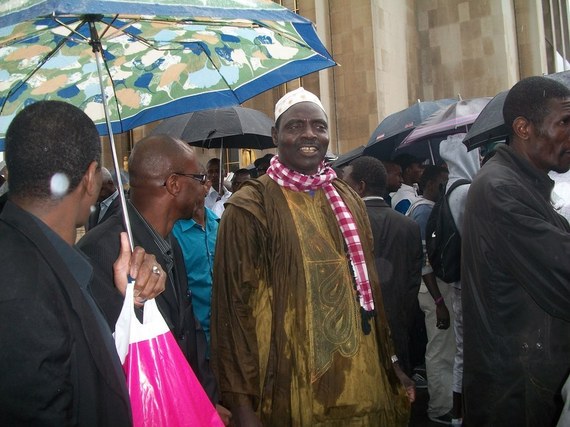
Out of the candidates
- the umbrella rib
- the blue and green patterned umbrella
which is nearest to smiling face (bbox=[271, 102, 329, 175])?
the blue and green patterned umbrella

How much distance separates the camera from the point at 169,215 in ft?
8.68

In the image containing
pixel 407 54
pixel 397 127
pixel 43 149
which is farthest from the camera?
pixel 407 54

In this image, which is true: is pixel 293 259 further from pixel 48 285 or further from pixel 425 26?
pixel 425 26

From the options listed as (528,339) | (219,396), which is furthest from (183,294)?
(528,339)

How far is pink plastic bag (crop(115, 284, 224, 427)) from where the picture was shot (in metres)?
1.71

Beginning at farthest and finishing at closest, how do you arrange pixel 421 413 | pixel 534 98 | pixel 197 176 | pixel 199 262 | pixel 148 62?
1. pixel 421 413
2. pixel 199 262
3. pixel 148 62
4. pixel 197 176
5. pixel 534 98

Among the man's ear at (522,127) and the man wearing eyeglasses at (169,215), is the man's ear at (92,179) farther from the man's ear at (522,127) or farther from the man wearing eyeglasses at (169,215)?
the man's ear at (522,127)

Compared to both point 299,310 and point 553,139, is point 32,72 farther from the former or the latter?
point 553,139

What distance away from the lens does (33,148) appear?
162 centimetres

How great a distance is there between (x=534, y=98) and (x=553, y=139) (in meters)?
0.21

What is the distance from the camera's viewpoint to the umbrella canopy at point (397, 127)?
7.18 m

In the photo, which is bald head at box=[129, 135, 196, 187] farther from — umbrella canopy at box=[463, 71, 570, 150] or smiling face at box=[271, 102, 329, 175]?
umbrella canopy at box=[463, 71, 570, 150]

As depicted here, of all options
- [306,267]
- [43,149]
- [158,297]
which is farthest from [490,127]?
[43,149]

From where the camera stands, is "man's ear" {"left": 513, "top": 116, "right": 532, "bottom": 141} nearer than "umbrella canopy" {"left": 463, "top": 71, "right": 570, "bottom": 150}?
Yes
